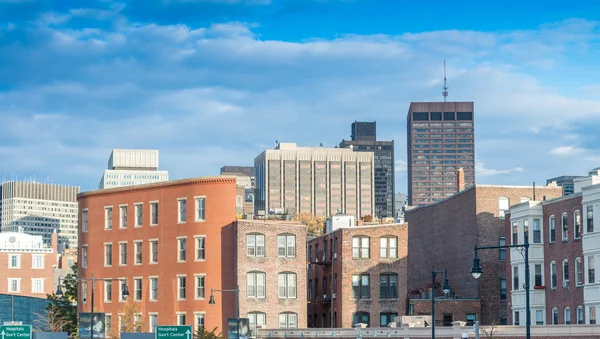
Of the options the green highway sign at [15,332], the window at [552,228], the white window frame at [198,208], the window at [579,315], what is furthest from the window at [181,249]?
the window at [579,315]

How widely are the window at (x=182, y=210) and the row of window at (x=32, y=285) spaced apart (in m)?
97.3

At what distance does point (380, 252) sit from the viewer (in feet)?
368

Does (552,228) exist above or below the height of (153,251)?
above

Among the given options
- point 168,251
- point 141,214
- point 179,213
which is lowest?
point 168,251

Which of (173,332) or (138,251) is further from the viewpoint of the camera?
(138,251)

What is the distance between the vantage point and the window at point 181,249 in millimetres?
106469

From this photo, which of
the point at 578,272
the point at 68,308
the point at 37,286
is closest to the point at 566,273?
the point at 578,272

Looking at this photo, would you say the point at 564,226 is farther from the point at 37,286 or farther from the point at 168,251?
the point at 37,286

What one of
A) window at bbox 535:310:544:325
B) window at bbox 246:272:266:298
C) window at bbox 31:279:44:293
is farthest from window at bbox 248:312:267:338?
window at bbox 31:279:44:293

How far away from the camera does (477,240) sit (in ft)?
363

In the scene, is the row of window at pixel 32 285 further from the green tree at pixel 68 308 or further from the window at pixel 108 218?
the window at pixel 108 218

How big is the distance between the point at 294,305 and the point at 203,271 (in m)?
9.47

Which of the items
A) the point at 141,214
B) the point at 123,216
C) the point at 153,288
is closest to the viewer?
the point at 153,288

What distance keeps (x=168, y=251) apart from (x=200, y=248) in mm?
3556
